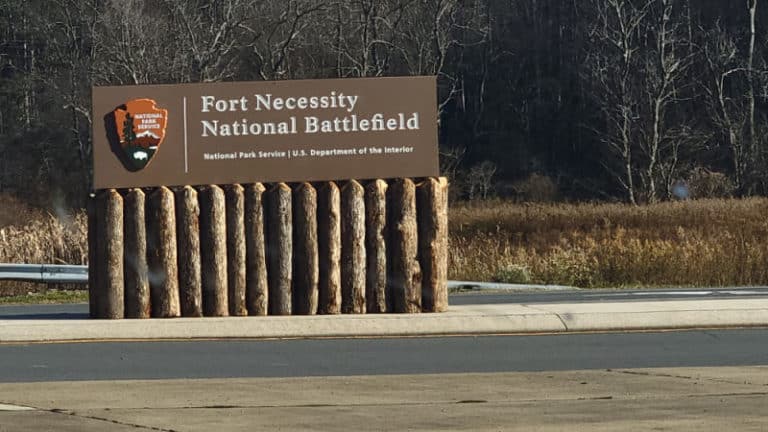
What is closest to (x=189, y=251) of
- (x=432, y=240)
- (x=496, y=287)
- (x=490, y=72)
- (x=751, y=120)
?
(x=432, y=240)

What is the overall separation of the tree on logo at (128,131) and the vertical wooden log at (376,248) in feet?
8.55

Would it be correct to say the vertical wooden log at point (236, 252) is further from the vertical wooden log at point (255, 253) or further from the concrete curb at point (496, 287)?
the concrete curb at point (496, 287)

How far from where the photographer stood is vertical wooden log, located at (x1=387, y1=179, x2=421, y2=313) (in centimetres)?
1406

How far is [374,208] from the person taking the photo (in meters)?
14.2

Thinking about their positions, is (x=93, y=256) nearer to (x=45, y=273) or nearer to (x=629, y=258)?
(x=45, y=273)

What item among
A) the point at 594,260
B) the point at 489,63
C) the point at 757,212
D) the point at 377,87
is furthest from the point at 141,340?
the point at 489,63

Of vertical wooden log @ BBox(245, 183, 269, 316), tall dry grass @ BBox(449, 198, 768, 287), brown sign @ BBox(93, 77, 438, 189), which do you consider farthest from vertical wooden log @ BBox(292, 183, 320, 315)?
tall dry grass @ BBox(449, 198, 768, 287)

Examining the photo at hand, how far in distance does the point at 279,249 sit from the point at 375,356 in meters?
2.61

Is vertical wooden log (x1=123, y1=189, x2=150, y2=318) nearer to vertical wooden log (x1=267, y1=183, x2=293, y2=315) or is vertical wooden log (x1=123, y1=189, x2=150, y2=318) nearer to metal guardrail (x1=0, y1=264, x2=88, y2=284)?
vertical wooden log (x1=267, y1=183, x2=293, y2=315)

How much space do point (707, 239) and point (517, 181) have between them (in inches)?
1363

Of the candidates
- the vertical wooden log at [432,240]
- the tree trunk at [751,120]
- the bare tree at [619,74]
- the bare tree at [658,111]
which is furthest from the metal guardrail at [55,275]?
the tree trunk at [751,120]

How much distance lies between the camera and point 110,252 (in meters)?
13.8

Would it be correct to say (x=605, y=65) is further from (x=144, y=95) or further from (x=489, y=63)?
(x=144, y=95)

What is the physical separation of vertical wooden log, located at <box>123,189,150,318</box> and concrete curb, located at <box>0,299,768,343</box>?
0.32 meters
